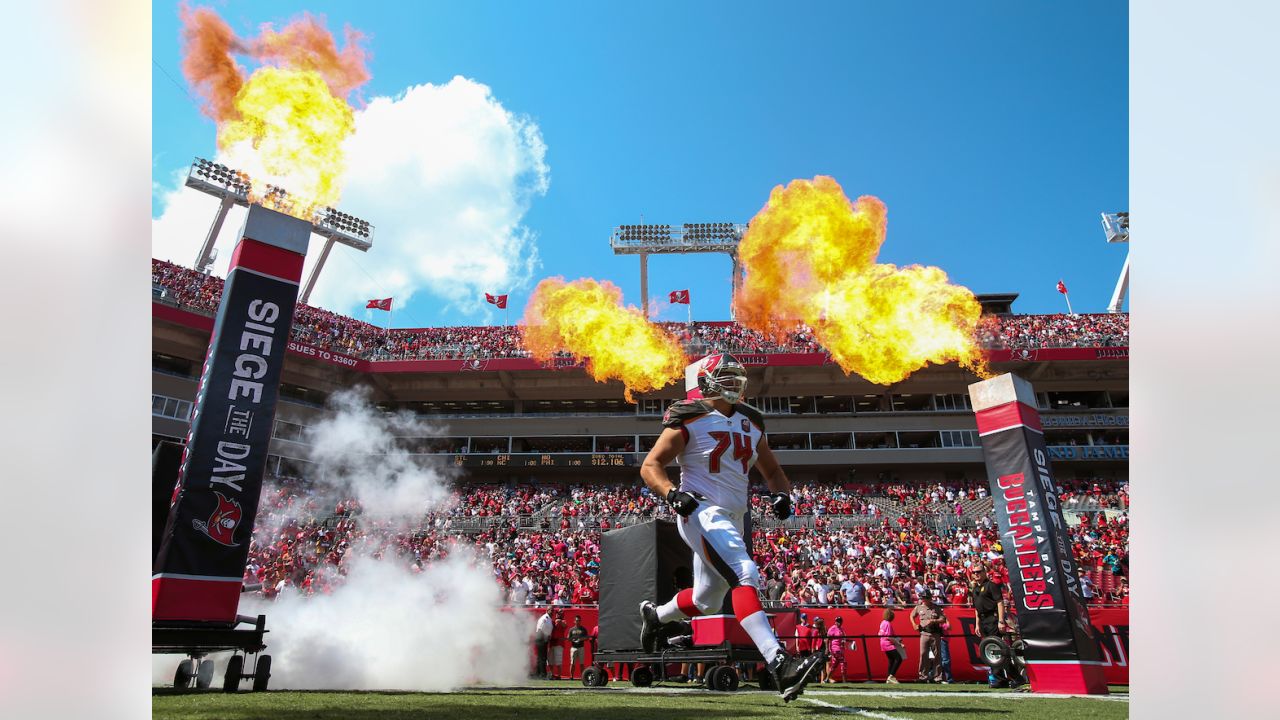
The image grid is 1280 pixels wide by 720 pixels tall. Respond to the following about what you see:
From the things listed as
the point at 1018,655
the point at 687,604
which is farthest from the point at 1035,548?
the point at 687,604

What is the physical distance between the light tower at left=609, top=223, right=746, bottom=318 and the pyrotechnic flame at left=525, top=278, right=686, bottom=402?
8.55 metres

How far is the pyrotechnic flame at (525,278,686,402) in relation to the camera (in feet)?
96.2

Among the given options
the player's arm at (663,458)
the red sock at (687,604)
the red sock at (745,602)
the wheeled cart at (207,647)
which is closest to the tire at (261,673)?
the wheeled cart at (207,647)

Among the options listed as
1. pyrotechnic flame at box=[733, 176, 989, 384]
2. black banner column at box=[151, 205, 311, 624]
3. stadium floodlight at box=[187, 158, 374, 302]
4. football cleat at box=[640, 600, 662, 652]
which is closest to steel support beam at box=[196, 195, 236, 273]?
stadium floodlight at box=[187, 158, 374, 302]

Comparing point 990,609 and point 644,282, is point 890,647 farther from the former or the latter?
point 644,282

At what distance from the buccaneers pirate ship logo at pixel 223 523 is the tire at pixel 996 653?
8.92 m

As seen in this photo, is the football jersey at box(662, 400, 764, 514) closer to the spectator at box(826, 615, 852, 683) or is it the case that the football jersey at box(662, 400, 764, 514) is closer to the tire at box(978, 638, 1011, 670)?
the tire at box(978, 638, 1011, 670)

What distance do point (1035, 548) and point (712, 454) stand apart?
5887mm

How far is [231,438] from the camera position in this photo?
7.02 meters

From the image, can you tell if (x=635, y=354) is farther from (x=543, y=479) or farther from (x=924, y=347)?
(x=924, y=347)

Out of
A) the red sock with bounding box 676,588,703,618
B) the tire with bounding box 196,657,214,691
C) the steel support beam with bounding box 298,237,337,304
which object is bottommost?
the tire with bounding box 196,657,214,691

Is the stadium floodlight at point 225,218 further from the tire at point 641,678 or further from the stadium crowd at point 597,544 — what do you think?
the tire at point 641,678
